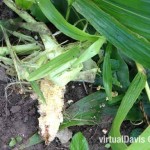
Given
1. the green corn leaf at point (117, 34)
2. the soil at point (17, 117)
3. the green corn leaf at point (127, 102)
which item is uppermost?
the green corn leaf at point (117, 34)

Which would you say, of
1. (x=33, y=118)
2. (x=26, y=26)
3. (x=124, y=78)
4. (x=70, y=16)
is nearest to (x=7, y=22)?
(x=26, y=26)

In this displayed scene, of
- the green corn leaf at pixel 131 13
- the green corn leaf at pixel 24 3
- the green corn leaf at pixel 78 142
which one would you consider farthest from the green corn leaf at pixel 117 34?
the green corn leaf at pixel 78 142

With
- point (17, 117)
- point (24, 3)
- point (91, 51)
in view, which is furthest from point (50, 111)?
point (24, 3)

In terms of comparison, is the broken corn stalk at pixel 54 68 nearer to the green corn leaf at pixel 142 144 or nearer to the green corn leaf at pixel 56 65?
the green corn leaf at pixel 56 65

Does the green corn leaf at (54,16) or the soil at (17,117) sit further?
the soil at (17,117)

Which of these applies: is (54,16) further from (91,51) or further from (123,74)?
(123,74)
